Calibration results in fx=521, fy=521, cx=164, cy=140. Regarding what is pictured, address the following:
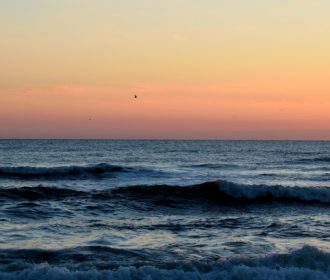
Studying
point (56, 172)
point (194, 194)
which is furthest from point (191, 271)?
point (56, 172)

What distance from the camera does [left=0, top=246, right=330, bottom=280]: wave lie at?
8789mm

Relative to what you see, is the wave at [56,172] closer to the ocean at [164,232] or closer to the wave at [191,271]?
the ocean at [164,232]

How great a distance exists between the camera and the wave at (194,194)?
2228 cm

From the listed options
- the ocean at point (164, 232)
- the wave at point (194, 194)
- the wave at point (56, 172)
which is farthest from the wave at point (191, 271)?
the wave at point (56, 172)

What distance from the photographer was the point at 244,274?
894 cm

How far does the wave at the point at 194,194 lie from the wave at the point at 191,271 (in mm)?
11493

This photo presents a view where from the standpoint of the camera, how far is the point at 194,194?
24.2 meters

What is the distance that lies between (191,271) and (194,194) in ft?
48.8

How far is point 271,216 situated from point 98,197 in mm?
7527

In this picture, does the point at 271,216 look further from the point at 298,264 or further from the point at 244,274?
the point at 244,274

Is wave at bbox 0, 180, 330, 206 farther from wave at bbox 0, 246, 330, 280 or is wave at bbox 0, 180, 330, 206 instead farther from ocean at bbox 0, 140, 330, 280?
wave at bbox 0, 246, 330, 280

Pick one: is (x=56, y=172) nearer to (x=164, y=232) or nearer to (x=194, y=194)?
(x=194, y=194)

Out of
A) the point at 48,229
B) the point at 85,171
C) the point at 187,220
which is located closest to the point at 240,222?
the point at 187,220

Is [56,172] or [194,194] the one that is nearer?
[194,194]
